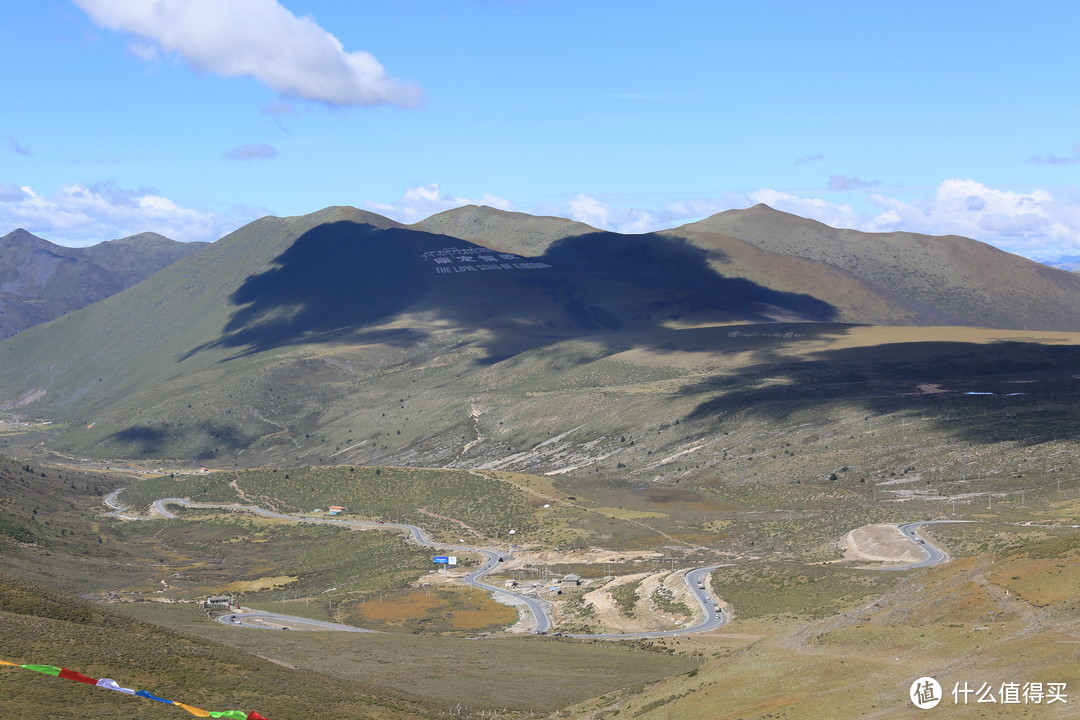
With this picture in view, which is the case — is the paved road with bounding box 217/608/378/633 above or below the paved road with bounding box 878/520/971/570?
below

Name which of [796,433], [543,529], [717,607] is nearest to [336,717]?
[717,607]

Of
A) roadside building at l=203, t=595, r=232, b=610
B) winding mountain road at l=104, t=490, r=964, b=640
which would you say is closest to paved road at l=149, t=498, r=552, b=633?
winding mountain road at l=104, t=490, r=964, b=640

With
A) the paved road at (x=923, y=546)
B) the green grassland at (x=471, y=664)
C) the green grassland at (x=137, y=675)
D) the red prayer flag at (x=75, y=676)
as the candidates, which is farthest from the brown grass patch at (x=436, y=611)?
the red prayer flag at (x=75, y=676)

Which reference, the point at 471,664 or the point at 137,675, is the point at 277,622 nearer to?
the point at 471,664

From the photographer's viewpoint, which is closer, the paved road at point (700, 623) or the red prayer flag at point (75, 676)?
the red prayer flag at point (75, 676)

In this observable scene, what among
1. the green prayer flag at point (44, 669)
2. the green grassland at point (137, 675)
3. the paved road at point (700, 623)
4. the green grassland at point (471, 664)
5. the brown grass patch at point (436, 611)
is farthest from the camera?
the brown grass patch at point (436, 611)

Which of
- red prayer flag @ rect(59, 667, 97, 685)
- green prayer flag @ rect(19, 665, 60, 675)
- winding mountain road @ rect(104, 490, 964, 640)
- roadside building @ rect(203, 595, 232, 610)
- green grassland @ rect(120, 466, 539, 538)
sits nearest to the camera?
green prayer flag @ rect(19, 665, 60, 675)

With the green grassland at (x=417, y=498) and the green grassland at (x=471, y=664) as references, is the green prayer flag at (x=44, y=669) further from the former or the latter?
the green grassland at (x=417, y=498)

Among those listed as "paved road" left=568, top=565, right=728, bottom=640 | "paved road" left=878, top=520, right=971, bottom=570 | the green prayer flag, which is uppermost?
the green prayer flag

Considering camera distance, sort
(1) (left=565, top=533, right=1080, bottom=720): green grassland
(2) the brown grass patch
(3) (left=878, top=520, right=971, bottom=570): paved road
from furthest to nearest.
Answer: (2) the brown grass patch
(3) (left=878, top=520, right=971, bottom=570): paved road
(1) (left=565, top=533, right=1080, bottom=720): green grassland

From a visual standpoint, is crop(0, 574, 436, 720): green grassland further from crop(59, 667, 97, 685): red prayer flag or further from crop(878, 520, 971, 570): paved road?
crop(878, 520, 971, 570): paved road

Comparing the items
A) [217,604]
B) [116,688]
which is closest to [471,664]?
[116,688]
